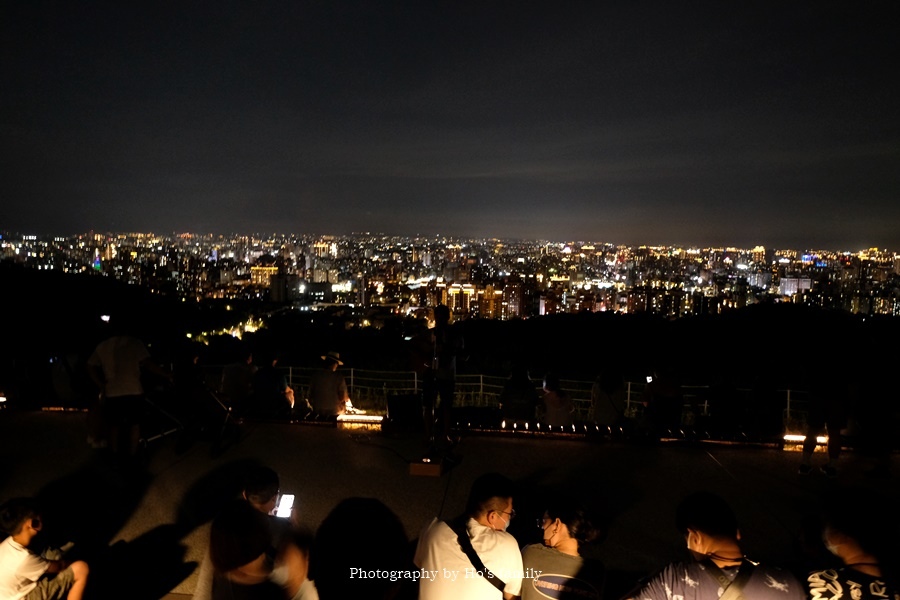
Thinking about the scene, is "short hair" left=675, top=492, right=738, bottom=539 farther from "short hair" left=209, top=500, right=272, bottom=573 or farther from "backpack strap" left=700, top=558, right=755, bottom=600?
"short hair" left=209, top=500, right=272, bottom=573

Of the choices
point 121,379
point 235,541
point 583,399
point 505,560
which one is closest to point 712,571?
point 505,560

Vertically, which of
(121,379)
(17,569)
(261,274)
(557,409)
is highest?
(261,274)

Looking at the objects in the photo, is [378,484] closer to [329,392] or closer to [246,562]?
[329,392]

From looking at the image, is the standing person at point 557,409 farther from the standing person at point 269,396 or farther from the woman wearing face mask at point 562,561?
the woman wearing face mask at point 562,561

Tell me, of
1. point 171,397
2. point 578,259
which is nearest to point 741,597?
point 171,397

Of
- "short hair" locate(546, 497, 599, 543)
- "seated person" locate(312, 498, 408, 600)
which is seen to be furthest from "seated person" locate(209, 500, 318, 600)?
"short hair" locate(546, 497, 599, 543)

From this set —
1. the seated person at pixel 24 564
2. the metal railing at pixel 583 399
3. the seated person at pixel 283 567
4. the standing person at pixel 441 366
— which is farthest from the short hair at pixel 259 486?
the metal railing at pixel 583 399
